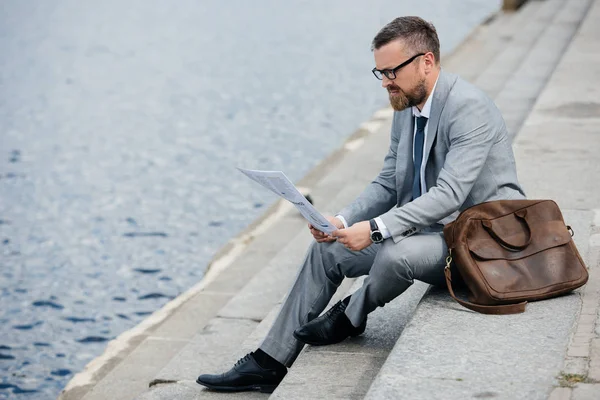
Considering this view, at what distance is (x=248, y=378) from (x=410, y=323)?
0.75 m

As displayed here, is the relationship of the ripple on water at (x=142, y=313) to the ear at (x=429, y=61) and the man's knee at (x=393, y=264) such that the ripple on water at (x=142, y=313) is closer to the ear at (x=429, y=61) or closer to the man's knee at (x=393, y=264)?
the man's knee at (x=393, y=264)

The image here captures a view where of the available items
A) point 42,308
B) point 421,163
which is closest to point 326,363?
point 421,163

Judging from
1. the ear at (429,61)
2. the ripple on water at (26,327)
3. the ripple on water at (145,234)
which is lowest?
the ripple on water at (145,234)

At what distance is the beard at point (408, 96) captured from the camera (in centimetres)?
393

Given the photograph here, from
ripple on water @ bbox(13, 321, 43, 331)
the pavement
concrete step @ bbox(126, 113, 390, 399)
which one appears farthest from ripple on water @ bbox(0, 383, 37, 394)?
concrete step @ bbox(126, 113, 390, 399)

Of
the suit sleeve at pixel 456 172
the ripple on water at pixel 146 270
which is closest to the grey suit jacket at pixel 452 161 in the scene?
the suit sleeve at pixel 456 172

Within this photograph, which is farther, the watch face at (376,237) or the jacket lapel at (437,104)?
the jacket lapel at (437,104)

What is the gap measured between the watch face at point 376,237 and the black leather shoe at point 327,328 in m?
0.39

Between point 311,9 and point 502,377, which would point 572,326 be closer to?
point 502,377

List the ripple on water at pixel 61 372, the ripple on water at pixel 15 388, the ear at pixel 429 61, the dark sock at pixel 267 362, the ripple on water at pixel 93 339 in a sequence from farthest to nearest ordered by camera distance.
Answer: the ripple on water at pixel 93 339 → the ripple on water at pixel 61 372 → the ripple on water at pixel 15 388 → the dark sock at pixel 267 362 → the ear at pixel 429 61

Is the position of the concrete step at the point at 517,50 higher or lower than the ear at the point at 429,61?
lower

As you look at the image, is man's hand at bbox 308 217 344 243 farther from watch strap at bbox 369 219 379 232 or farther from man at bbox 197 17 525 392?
watch strap at bbox 369 219 379 232

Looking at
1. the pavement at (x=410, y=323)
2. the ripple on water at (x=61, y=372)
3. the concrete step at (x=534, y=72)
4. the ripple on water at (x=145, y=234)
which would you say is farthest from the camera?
the concrete step at (x=534, y=72)

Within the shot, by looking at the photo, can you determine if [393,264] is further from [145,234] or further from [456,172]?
[145,234]
